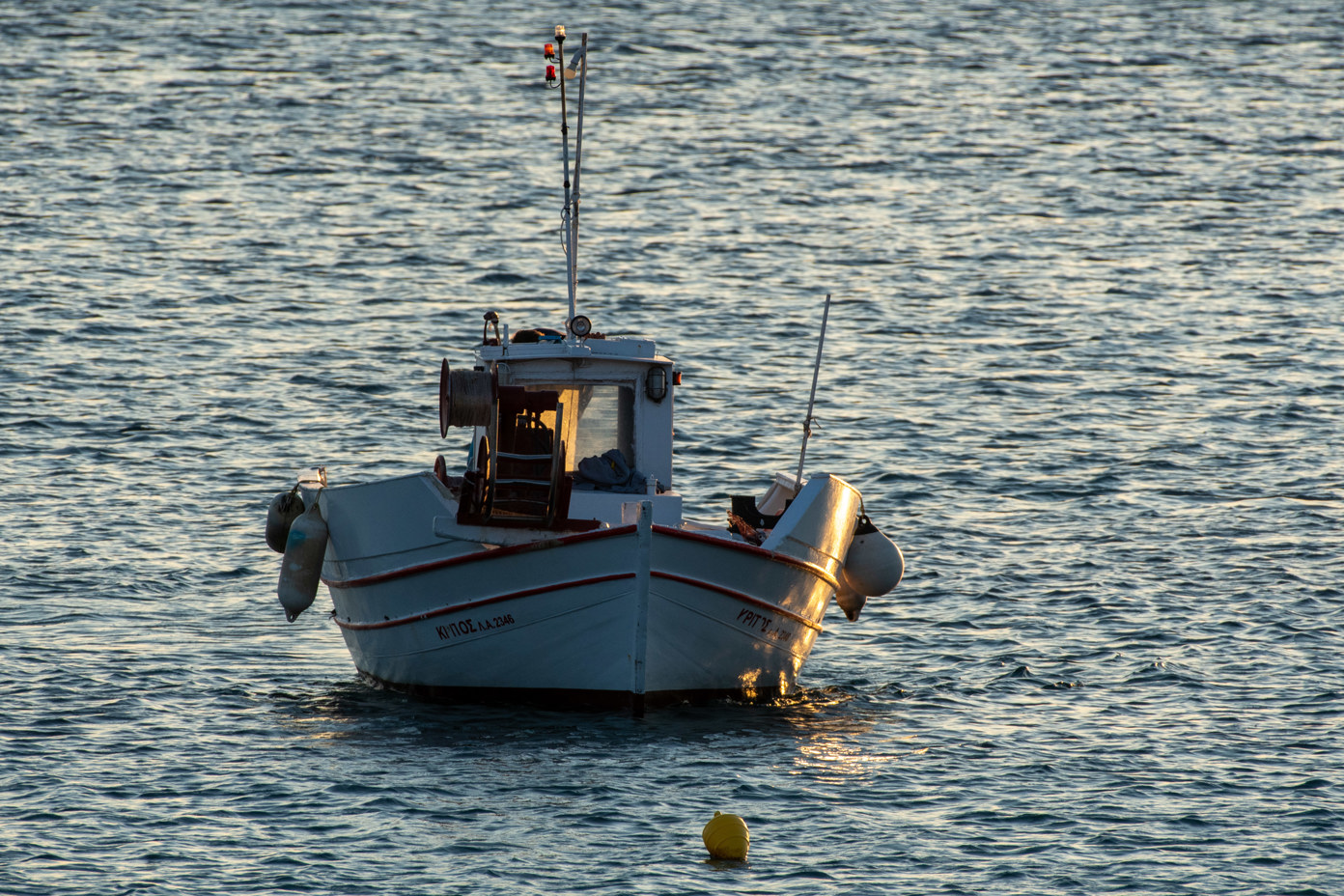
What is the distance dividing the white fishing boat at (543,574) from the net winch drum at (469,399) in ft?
0.05

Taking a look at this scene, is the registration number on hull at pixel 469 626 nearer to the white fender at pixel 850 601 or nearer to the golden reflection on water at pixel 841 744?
the golden reflection on water at pixel 841 744

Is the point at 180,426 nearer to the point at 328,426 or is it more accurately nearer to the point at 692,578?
the point at 328,426

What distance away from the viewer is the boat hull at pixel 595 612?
49.4ft

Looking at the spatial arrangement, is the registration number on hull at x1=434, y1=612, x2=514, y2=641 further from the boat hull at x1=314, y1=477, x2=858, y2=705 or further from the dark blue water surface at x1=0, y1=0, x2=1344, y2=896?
the dark blue water surface at x1=0, y1=0, x2=1344, y2=896

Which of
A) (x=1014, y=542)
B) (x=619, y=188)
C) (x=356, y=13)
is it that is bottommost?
(x=1014, y=542)

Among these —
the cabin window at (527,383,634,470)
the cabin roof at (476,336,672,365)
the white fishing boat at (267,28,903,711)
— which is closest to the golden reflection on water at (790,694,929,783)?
the white fishing boat at (267,28,903,711)

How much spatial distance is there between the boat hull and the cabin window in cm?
231

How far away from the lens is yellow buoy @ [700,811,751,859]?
12.7 meters

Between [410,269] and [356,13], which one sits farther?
[356,13]

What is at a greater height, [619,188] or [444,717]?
[619,188]

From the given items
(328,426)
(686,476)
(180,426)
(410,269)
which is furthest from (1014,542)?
(410,269)

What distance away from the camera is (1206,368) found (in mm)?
33219

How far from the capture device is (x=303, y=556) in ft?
53.2

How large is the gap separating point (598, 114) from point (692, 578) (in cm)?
4224
